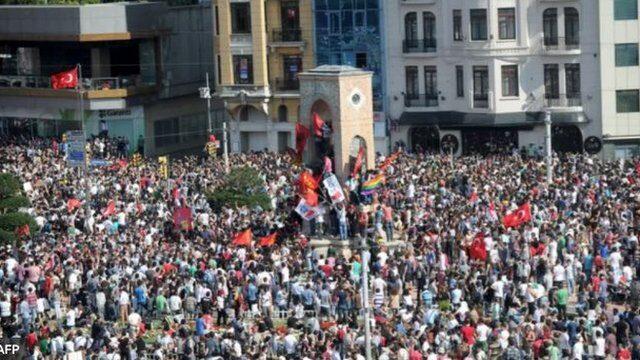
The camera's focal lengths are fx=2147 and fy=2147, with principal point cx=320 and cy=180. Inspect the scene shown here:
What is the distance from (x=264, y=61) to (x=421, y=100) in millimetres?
8153

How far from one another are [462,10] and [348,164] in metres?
22.9

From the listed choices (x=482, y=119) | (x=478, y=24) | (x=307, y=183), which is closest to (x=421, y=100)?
(x=482, y=119)

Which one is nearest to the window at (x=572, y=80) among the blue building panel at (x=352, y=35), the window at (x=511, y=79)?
the window at (x=511, y=79)

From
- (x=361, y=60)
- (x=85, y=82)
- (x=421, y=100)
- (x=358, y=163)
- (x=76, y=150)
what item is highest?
(x=361, y=60)

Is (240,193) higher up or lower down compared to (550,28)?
lower down

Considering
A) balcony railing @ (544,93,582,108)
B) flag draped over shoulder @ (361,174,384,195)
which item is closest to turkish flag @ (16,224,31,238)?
flag draped over shoulder @ (361,174,384,195)

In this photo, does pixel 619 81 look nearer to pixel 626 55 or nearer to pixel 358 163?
pixel 626 55

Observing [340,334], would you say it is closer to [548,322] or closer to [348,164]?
[548,322]

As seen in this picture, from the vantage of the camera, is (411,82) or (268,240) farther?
(411,82)

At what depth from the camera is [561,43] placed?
95875 millimetres

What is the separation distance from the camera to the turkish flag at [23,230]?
77.5 meters

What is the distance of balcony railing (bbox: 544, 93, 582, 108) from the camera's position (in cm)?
9606

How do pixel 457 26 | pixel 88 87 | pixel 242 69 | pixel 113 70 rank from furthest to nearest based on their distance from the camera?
1. pixel 113 70
2. pixel 88 87
3. pixel 242 69
4. pixel 457 26

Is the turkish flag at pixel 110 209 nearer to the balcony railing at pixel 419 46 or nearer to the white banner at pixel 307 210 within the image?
the white banner at pixel 307 210
